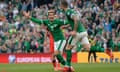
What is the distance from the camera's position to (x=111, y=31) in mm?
26594

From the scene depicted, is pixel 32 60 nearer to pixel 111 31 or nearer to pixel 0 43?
pixel 0 43

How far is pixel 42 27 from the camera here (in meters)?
26.7

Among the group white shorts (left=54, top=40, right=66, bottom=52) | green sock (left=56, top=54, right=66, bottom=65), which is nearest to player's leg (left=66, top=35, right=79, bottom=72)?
green sock (left=56, top=54, right=66, bottom=65)

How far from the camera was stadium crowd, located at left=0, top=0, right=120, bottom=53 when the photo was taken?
2612 centimetres

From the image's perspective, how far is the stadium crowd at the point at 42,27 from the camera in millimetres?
26125

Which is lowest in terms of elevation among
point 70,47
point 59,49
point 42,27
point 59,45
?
point 42,27

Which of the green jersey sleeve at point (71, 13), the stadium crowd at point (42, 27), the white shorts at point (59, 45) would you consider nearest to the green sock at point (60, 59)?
the white shorts at point (59, 45)

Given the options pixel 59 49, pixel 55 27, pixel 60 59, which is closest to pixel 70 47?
pixel 60 59

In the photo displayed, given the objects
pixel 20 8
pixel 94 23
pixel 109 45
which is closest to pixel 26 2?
pixel 20 8

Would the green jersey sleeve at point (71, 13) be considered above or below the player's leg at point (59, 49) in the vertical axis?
above

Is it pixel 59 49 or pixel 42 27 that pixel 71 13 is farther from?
pixel 42 27

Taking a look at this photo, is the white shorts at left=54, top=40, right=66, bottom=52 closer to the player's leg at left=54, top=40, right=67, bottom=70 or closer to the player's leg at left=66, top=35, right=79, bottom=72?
the player's leg at left=54, top=40, right=67, bottom=70

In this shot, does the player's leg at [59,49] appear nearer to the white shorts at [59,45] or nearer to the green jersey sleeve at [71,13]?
the white shorts at [59,45]

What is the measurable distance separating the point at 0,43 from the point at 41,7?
4.04 meters
